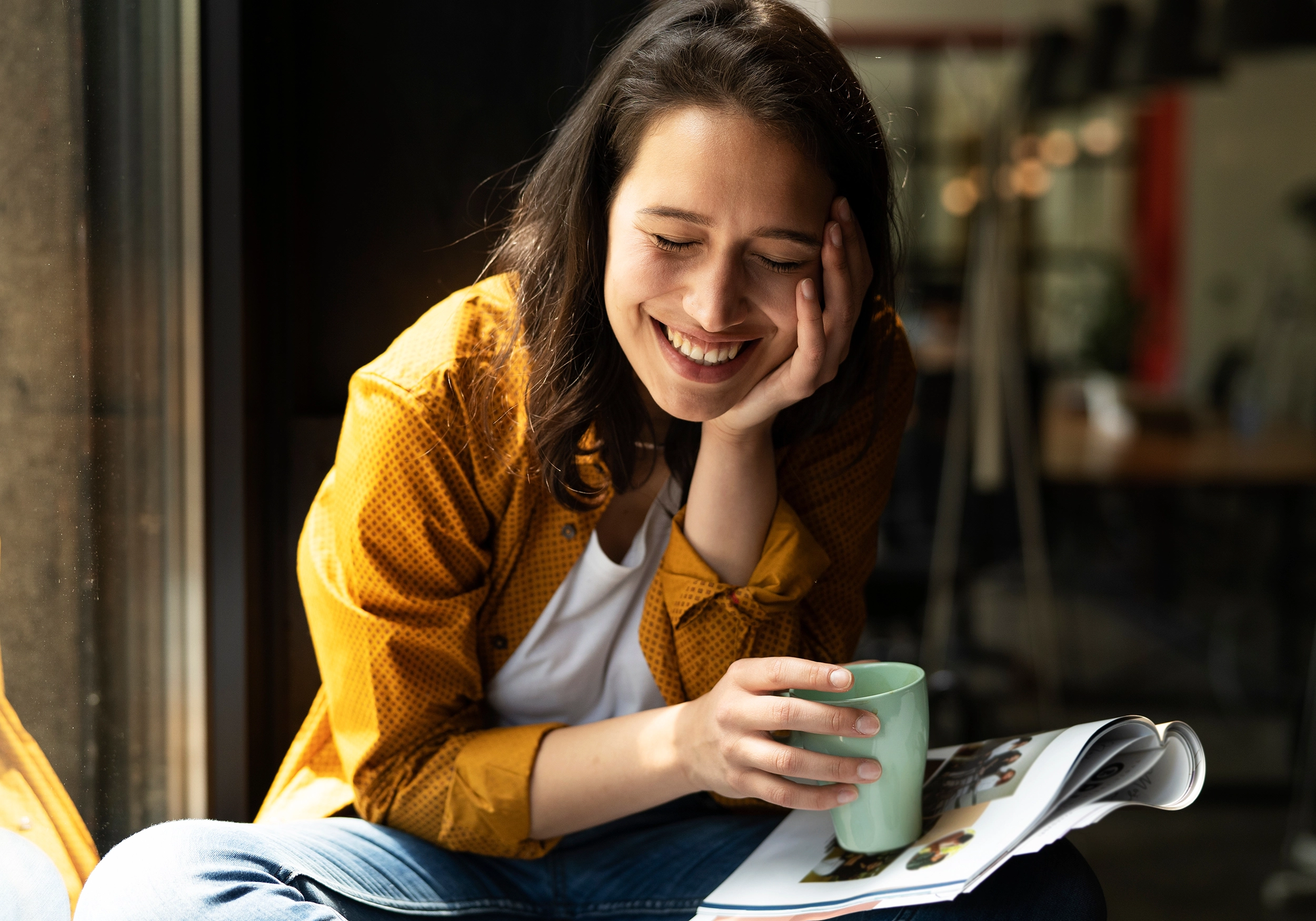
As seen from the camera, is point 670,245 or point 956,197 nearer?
point 670,245

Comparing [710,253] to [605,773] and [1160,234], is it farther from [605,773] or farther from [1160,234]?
[1160,234]

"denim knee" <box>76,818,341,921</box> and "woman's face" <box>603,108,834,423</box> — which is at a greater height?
"woman's face" <box>603,108,834,423</box>

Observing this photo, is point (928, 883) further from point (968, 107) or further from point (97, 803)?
point (968, 107)

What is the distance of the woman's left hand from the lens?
0.97 metres

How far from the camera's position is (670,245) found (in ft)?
3.09

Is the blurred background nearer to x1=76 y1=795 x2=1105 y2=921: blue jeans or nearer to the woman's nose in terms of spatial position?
x1=76 y1=795 x2=1105 y2=921: blue jeans

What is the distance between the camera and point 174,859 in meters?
0.86

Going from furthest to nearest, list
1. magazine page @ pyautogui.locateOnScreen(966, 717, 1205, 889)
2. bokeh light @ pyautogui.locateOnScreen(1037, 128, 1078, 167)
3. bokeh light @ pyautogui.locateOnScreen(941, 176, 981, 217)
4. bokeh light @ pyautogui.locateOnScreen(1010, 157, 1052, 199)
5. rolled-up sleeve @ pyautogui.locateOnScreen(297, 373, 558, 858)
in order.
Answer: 1. bokeh light @ pyautogui.locateOnScreen(941, 176, 981, 217)
2. bokeh light @ pyautogui.locateOnScreen(1037, 128, 1078, 167)
3. bokeh light @ pyautogui.locateOnScreen(1010, 157, 1052, 199)
4. rolled-up sleeve @ pyautogui.locateOnScreen(297, 373, 558, 858)
5. magazine page @ pyautogui.locateOnScreen(966, 717, 1205, 889)

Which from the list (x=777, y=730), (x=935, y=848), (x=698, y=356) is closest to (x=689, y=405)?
(x=698, y=356)

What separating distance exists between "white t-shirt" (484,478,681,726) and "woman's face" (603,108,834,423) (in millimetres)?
198

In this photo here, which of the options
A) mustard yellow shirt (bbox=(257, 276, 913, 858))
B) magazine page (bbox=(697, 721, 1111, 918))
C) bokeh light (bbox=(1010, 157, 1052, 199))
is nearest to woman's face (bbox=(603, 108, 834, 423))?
mustard yellow shirt (bbox=(257, 276, 913, 858))

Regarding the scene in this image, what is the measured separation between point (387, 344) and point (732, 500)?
489 millimetres

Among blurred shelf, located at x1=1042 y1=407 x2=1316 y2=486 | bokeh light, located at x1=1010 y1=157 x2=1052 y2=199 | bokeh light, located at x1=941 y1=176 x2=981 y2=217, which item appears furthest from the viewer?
bokeh light, located at x1=941 y1=176 x2=981 y2=217

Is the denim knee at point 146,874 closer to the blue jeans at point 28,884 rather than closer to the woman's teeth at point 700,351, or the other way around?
the blue jeans at point 28,884
